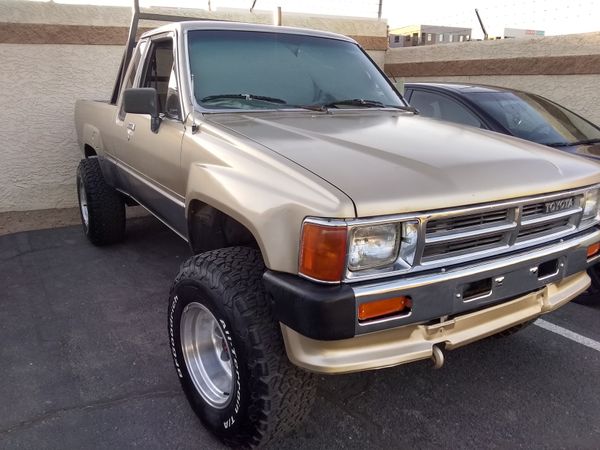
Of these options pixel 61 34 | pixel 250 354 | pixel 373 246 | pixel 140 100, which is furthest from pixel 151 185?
pixel 61 34

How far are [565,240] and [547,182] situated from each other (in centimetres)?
35

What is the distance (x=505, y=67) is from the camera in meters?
7.51

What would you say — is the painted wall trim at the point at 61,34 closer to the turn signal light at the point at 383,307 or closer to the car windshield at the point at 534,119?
the car windshield at the point at 534,119

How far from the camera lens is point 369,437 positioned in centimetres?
263

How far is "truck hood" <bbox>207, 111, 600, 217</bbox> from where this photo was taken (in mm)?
2076

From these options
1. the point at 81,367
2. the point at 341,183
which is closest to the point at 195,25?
the point at 341,183

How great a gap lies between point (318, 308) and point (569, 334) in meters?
2.56

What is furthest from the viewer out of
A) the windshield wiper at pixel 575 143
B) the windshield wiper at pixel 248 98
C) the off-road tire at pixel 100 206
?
the off-road tire at pixel 100 206

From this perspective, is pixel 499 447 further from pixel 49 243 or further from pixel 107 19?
pixel 107 19

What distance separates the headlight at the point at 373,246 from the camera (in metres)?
1.99

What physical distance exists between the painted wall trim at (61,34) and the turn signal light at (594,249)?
6124mm

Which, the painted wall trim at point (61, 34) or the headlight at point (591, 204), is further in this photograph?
the painted wall trim at point (61, 34)

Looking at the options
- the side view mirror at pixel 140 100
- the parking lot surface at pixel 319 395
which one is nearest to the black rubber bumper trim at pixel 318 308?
the parking lot surface at pixel 319 395

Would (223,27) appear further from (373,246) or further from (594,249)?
(594,249)
